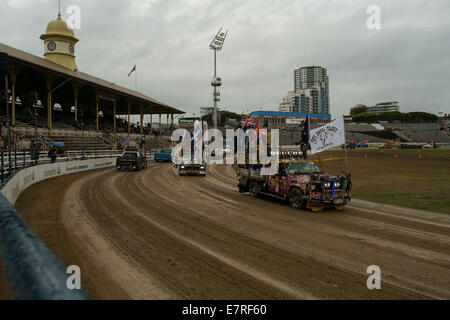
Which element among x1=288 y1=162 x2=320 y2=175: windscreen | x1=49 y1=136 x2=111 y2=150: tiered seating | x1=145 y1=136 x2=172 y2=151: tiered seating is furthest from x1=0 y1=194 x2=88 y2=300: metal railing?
x1=145 y1=136 x2=172 y2=151: tiered seating

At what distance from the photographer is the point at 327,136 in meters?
11.4

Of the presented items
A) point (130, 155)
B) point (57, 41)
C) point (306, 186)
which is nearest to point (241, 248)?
point (306, 186)

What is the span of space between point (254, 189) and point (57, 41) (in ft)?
148

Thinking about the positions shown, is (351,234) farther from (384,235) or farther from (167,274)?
Result: (167,274)

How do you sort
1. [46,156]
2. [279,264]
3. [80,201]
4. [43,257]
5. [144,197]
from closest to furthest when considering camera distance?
[43,257]
[279,264]
[80,201]
[144,197]
[46,156]

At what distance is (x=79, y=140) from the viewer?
35.8 m

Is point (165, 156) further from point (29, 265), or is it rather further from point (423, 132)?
point (423, 132)

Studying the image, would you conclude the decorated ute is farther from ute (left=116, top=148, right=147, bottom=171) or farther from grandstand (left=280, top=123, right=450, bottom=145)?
grandstand (left=280, top=123, right=450, bottom=145)

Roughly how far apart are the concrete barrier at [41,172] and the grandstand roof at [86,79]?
10057 mm

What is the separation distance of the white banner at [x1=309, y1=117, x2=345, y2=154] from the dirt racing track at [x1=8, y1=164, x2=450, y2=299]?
8.23 ft

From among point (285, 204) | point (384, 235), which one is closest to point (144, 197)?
point (285, 204)

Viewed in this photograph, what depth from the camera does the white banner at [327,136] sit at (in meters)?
11.1

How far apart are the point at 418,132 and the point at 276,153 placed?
10899cm

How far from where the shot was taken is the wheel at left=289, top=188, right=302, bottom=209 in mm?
10797
